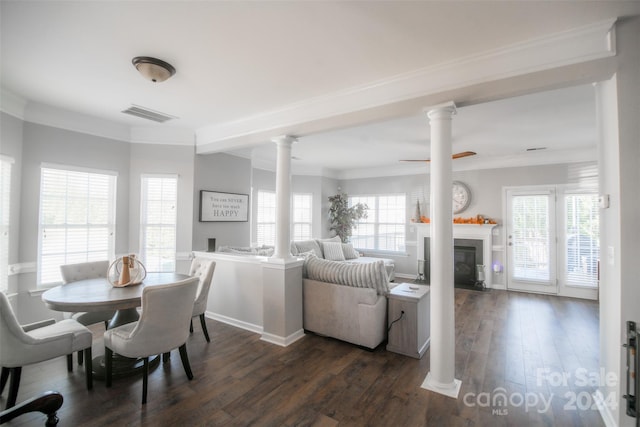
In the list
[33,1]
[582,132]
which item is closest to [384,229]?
[582,132]

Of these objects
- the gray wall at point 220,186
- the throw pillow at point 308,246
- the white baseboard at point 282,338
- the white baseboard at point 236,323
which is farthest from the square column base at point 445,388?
the throw pillow at point 308,246

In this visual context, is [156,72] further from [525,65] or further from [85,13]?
[525,65]

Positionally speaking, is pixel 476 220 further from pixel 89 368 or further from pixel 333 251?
pixel 89 368

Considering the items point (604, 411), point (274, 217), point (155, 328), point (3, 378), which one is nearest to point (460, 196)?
point (274, 217)

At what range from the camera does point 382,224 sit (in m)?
7.53

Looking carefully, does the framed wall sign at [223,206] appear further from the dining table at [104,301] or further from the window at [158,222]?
the dining table at [104,301]

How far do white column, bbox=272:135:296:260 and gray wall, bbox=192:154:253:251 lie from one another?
158 cm

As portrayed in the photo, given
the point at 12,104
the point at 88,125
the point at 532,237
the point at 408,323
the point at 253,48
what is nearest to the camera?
the point at 253,48

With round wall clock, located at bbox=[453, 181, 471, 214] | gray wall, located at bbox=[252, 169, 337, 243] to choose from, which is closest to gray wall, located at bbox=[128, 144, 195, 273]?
gray wall, located at bbox=[252, 169, 337, 243]

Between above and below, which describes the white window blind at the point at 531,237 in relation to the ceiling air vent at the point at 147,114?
below

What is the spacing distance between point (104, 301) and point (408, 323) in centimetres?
278

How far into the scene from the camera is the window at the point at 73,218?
3479 millimetres

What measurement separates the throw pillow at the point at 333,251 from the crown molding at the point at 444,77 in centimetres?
333

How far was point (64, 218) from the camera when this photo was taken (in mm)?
3625
